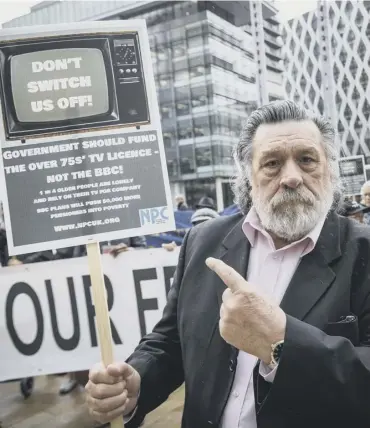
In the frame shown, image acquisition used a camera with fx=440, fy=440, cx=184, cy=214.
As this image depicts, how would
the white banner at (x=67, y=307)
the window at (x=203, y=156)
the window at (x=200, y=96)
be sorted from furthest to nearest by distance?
the window at (x=200, y=96), the window at (x=203, y=156), the white banner at (x=67, y=307)

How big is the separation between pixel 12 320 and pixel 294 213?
263 cm

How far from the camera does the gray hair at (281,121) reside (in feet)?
4.85

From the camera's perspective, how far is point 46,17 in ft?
11.9

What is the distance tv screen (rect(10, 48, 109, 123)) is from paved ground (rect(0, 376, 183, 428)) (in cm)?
262

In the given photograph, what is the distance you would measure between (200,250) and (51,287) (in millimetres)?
2070

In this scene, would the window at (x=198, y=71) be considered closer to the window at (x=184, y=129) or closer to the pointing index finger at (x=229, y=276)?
the window at (x=184, y=129)

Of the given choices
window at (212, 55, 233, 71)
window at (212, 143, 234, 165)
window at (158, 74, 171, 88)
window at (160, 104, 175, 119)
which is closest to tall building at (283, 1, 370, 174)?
window at (212, 143, 234, 165)

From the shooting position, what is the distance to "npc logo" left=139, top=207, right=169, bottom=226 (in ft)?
5.07

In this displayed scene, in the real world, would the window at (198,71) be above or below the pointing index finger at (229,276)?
above

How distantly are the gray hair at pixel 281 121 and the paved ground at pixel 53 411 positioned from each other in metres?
2.44

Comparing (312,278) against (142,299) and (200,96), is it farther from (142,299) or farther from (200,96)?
(200,96)

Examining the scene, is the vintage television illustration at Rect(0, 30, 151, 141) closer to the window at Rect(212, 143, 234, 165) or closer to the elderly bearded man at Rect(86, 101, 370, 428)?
the elderly bearded man at Rect(86, 101, 370, 428)

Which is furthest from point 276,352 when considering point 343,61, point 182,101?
point 182,101

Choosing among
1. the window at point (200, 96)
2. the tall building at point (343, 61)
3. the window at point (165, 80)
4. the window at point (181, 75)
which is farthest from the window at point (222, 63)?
the tall building at point (343, 61)
